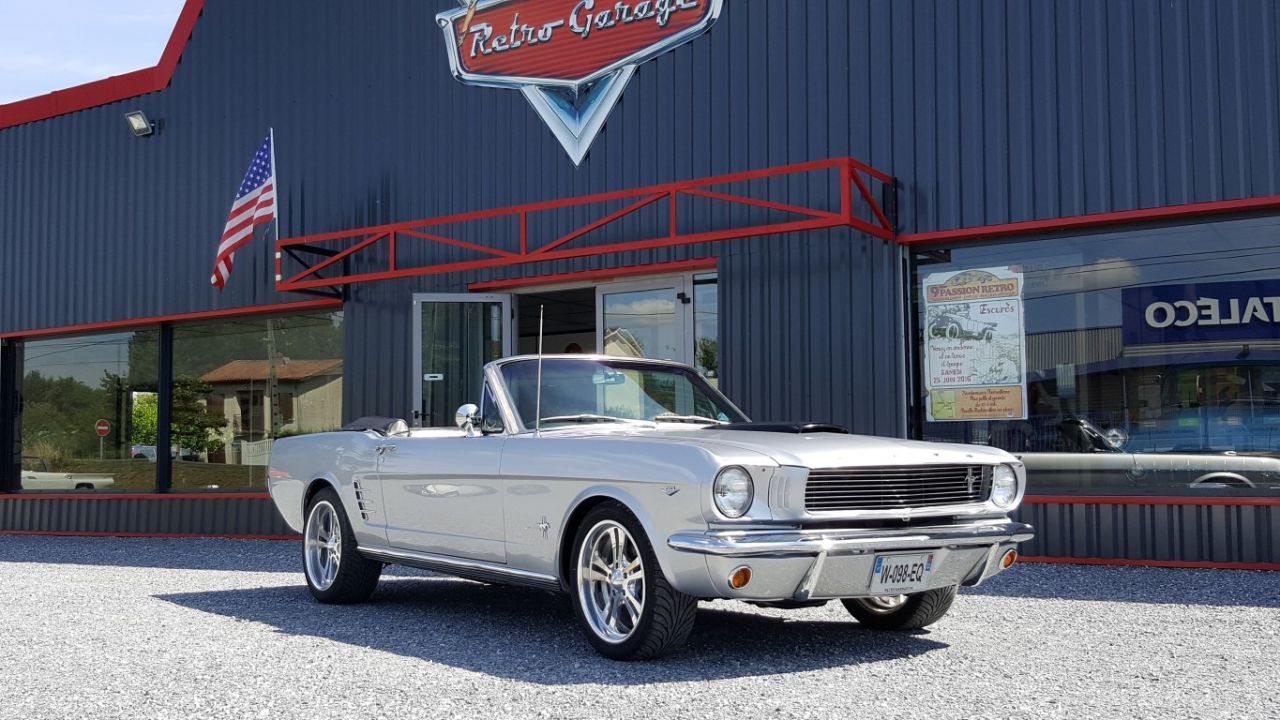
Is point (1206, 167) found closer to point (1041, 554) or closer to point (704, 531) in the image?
point (1041, 554)

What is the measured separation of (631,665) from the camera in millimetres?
5168

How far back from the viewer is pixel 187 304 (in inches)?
599

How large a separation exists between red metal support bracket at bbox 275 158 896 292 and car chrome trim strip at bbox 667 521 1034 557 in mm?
4594

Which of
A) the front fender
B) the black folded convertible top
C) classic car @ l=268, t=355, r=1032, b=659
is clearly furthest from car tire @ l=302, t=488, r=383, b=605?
the front fender

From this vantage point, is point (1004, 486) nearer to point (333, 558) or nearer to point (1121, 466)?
point (333, 558)

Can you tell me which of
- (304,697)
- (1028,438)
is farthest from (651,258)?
(304,697)

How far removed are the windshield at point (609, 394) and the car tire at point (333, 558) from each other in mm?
1662

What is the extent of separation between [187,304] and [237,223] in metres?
1.84

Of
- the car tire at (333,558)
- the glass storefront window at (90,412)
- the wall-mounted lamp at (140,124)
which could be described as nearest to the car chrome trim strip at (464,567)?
the car tire at (333,558)

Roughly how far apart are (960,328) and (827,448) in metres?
5.51

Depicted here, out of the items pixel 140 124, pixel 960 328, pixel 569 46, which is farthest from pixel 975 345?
pixel 140 124

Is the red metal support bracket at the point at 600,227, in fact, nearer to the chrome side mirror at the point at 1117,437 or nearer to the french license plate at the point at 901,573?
the chrome side mirror at the point at 1117,437

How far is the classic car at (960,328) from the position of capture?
10172 millimetres

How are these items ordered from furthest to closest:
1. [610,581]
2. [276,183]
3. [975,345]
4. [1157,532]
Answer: [276,183] < [975,345] < [1157,532] < [610,581]
